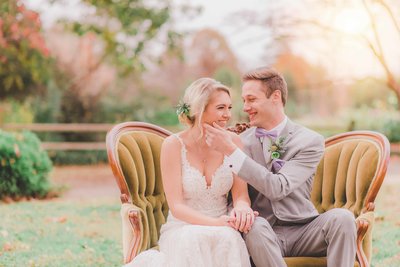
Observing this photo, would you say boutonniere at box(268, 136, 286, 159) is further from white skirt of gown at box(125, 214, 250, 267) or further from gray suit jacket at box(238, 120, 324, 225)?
white skirt of gown at box(125, 214, 250, 267)

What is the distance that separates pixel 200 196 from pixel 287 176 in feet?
1.81

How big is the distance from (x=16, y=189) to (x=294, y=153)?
19.7 ft

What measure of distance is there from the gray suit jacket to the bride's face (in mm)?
293

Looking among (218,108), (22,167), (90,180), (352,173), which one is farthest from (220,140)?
(90,180)

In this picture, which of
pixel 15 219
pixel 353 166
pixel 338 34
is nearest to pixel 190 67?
pixel 338 34

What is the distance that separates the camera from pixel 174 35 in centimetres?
1091

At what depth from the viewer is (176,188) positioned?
3.55 meters

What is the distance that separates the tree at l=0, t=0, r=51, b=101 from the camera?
33.4ft

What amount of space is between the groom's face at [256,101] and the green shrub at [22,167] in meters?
5.57

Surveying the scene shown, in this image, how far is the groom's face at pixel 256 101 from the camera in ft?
12.0

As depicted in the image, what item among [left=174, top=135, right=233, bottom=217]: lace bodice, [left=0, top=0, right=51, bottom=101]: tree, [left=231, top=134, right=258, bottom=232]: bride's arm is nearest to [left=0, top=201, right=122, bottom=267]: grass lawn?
[left=174, top=135, right=233, bottom=217]: lace bodice

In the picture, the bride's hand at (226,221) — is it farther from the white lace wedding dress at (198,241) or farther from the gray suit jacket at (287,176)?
the gray suit jacket at (287,176)

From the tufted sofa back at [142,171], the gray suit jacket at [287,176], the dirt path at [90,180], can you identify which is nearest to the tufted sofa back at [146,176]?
the tufted sofa back at [142,171]

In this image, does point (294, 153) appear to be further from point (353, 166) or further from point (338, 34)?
point (338, 34)
